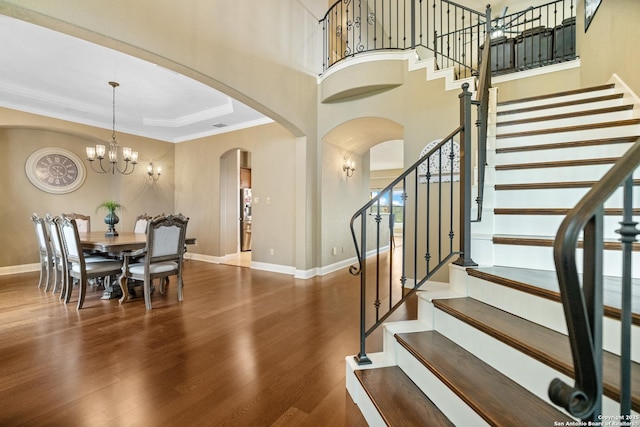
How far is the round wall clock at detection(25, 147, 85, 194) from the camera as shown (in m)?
5.31

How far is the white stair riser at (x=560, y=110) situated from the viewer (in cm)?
257

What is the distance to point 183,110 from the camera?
5.52m

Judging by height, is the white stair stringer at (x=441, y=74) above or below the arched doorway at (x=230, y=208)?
above

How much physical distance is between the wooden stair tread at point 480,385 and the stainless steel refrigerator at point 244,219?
659 centimetres

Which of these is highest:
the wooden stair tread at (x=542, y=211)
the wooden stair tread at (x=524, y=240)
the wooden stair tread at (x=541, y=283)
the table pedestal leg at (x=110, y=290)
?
the wooden stair tread at (x=542, y=211)

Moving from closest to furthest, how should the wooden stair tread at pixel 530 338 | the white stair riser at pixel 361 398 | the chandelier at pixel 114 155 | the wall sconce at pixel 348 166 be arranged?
the wooden stair tread at pixel 530 338 → the white stair riser at pixel 361 398 → the chandelier at pixel 114 155 → the wall sconce at pixel 348 166

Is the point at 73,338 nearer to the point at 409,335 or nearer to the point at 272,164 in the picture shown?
the point at 409,335

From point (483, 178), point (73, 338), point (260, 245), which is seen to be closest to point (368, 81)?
point (483, 178)

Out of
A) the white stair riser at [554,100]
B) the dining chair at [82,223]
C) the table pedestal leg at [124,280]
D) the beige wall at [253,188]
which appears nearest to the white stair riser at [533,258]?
the white stair riser at [554,100]

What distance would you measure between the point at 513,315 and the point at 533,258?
1.68ft

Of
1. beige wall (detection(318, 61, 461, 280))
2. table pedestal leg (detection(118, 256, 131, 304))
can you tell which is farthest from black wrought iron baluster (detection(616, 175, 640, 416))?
table pedestal leg (detection(118, 256, 131, 304))

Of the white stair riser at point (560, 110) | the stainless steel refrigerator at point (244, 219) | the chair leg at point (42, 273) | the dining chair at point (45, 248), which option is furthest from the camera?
the stainless steel refrigerator at point (244, 219)

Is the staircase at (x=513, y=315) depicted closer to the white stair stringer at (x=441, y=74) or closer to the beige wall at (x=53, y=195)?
the white stair stringer at (x=441, y=74)

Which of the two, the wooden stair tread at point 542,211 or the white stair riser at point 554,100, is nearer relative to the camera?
the wooden stair tread at point 542,211
